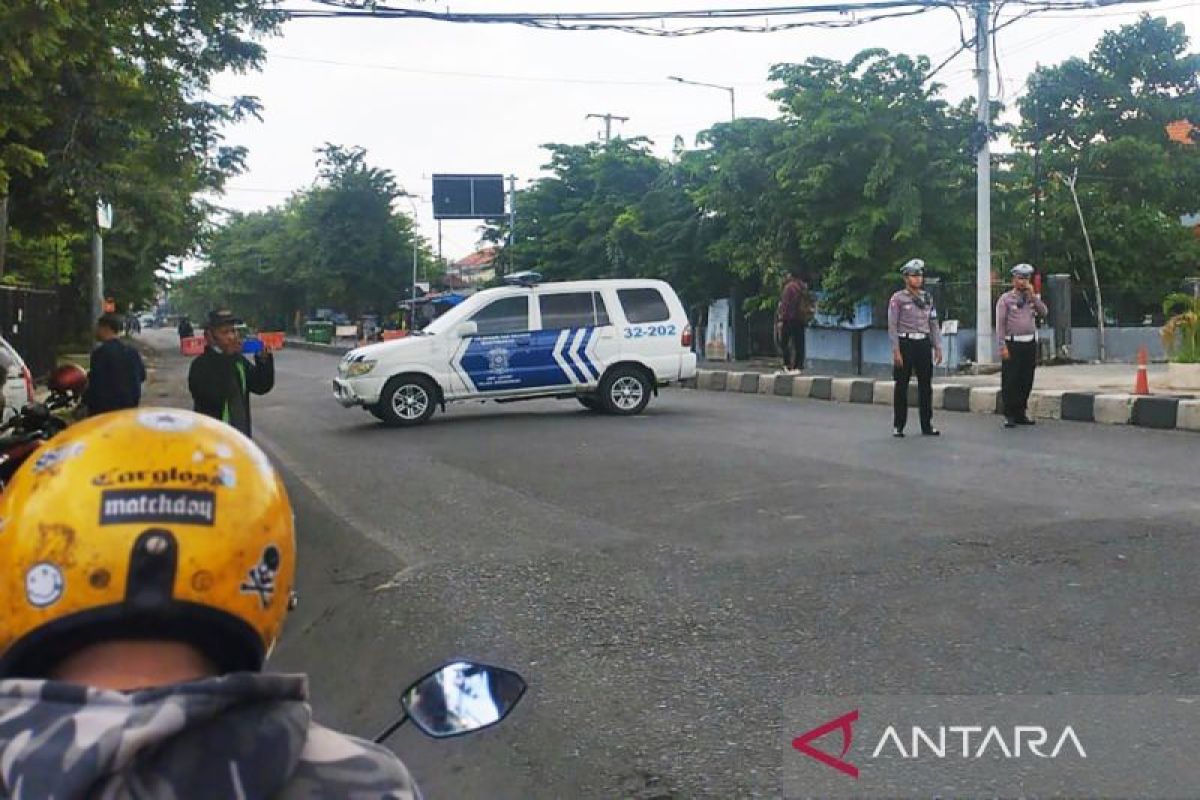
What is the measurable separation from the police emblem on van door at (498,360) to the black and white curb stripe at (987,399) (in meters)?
5.55

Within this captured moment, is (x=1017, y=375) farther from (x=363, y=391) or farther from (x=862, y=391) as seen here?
(x=363, y=391)

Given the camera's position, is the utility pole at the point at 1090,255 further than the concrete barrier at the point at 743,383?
Yes

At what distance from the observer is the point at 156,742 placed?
45.6 inches

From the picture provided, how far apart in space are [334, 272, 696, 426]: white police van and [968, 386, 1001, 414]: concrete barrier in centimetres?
354

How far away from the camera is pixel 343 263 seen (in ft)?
206

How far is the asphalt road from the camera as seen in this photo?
4.05 m

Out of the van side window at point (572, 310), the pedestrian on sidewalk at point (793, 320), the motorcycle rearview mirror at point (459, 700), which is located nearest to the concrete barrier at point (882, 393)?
the pedestrian on sidewalk at point (793, 320)

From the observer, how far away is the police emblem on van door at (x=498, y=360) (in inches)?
588

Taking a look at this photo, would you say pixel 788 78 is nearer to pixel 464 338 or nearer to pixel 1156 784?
pixel 464 338

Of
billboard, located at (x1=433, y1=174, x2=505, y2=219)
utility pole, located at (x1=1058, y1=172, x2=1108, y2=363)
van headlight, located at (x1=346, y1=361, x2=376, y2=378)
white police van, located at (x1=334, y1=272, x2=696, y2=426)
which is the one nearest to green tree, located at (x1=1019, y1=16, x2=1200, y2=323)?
utility pole, located at (x1=1058, y1=172, x2=1108, y2=363)

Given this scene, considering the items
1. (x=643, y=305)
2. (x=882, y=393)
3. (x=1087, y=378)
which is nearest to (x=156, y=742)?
(x=643, y=305)

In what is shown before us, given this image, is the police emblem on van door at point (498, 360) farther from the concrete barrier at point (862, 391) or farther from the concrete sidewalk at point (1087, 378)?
the concrete sidewalk at point (1087, 378)

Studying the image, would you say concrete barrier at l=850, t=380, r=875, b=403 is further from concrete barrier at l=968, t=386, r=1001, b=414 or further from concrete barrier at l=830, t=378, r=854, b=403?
concrete barrier at l=968, t=386, r=1001, b=414

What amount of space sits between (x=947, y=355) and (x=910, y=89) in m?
5.03
